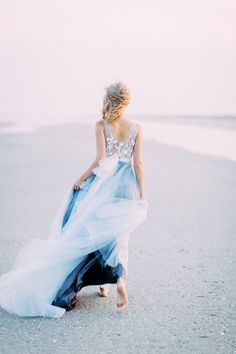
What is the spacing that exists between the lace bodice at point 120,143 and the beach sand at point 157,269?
50.9 inches

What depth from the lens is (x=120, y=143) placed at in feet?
18.0

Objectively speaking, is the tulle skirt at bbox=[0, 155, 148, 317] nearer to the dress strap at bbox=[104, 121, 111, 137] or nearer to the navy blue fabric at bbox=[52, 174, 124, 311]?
the navy blue fabric at bbox=[52, 174, 124, 311]

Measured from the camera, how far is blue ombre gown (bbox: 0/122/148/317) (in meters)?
5.25

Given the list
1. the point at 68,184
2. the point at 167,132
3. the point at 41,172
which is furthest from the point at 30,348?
the point at 167,132

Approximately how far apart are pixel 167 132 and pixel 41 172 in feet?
Result: 40.3

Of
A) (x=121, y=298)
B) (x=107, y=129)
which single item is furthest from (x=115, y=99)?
(x=121, y=298)

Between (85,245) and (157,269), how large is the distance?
1.50 meters

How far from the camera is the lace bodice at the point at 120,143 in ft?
17.9

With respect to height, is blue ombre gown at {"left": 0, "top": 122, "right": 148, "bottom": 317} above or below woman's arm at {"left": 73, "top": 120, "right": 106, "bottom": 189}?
below

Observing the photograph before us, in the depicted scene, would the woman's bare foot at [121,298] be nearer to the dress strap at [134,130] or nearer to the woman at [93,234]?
the woman at [93,234]

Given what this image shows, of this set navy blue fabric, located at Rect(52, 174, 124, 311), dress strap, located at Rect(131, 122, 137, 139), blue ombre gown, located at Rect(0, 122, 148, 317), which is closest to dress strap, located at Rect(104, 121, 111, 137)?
blue ombre gown, located at Rect(0, 122, 148, 317)

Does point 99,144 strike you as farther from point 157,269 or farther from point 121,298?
point 157,269

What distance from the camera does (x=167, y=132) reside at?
2527cm

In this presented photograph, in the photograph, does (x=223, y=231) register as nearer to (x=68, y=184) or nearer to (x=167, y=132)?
(x=68, y=184)
